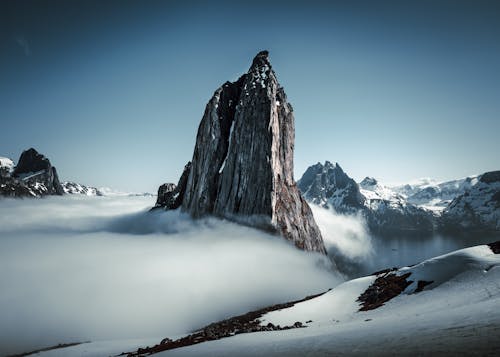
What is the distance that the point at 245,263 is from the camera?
10250cm

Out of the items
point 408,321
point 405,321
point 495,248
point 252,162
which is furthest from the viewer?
point 252,162

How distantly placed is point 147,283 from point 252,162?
5863 cm

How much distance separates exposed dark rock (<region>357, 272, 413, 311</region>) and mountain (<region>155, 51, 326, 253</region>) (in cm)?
7337

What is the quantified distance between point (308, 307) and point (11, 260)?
148 metres

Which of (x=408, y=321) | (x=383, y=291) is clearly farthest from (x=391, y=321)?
(x=383, y=291)

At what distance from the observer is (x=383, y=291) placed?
29.5m

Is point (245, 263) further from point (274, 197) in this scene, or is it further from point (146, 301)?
point (146, 301)

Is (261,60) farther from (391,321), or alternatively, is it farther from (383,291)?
(391,321)

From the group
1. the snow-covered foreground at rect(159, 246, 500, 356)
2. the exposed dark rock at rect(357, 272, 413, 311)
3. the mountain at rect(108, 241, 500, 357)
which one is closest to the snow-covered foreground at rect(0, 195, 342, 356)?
the mountain at rect(108, 241, 500, 357)

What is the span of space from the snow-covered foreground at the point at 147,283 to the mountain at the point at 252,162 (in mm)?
7559

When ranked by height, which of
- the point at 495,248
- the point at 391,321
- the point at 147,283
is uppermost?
the point at 147,283

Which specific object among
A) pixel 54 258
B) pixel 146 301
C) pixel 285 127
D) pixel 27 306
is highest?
pixel 285 127

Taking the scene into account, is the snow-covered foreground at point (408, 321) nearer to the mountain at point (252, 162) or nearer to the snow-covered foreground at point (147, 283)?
the snow-covered foreground at point (147, 283)

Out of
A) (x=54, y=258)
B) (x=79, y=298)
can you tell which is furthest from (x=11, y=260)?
(x=79, y=298)
